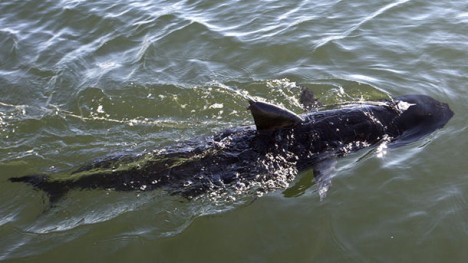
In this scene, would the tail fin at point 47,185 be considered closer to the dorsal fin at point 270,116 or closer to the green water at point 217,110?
the green water at point 217,110

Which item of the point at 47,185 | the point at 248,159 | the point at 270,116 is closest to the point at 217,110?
the point at 248,159

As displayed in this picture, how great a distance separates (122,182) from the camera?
5789mm

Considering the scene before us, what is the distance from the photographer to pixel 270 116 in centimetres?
566

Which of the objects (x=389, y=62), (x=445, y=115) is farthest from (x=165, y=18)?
(x=445, y=115)

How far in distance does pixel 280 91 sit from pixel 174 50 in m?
2.54

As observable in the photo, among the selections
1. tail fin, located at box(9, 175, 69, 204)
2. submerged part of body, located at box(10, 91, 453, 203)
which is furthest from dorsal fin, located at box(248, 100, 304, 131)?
tail fin, located at box(9, 175, 69, 204)

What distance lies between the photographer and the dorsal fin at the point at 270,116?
5520mm

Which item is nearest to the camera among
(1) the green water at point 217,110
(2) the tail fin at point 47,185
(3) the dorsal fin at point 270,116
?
(1) the green water at point 217,110

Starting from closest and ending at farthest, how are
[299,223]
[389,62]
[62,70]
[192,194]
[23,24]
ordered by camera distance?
[299,223]
[192,194]
[389,62]
[62,70]
[23,24]

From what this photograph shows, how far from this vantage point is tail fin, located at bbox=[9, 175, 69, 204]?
576cm

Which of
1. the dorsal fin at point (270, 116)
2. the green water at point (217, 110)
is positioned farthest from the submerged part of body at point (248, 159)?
the green water at point (217, 110)

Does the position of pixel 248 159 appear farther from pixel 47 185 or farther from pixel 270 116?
pixel 47 185

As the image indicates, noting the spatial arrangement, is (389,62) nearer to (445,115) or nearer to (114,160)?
(445,115)

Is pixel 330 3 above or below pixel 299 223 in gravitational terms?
above
